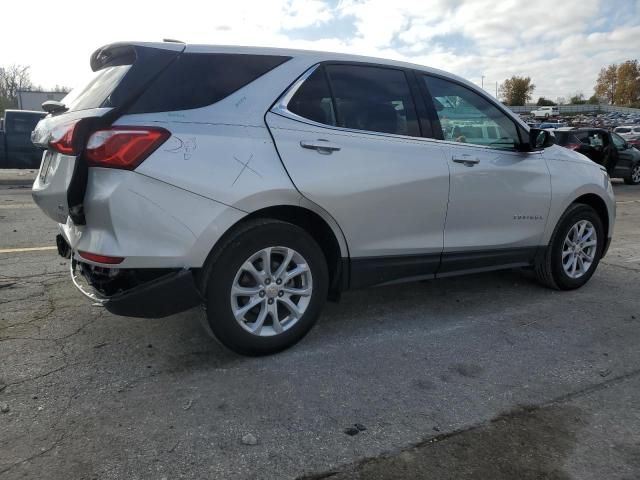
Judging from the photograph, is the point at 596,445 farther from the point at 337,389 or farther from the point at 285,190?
the point at 285,190

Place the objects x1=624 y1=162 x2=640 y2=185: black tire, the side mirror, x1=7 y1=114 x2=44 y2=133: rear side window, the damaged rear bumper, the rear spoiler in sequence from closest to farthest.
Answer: the damaged rear bumper
the rear spoiler
the side mirror
x1=7 y1=114 x2=44 y2=133: rear side window
x1=624 y1=162 x2=640 y2=185: black tire

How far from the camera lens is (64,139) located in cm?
301

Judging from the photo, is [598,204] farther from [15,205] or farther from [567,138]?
[567,138]

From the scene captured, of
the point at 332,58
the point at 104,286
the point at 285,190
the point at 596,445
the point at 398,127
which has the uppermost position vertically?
the point at 332,58

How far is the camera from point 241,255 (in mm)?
3189

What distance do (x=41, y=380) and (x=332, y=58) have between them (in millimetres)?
2688

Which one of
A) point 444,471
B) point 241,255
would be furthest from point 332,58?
point 444,471

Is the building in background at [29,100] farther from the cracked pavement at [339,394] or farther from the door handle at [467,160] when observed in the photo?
the door handle at [467,160]

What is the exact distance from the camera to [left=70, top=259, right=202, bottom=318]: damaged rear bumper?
117 inches

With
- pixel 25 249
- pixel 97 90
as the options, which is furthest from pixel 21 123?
pixel 97 90

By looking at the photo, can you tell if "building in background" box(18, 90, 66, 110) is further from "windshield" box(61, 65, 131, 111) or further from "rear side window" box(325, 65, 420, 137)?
"rear side window" box(325, 65, 420, 137)

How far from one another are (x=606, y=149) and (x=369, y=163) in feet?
49.8

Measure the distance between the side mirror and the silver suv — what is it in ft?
0.89

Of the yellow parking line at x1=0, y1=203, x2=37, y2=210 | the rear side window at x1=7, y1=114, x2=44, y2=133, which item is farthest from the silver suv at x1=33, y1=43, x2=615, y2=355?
the rear side window at x1=7, y1=114, x2=44, y2=133
